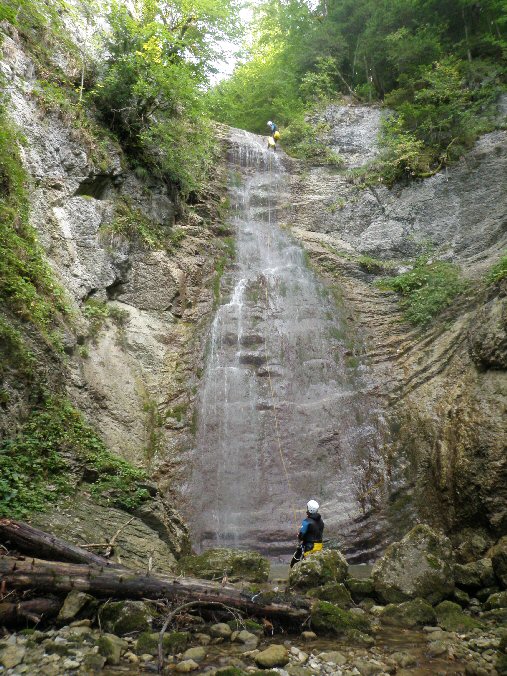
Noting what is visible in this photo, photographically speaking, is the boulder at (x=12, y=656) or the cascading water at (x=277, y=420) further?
the cascading water at (x=277, y=420)

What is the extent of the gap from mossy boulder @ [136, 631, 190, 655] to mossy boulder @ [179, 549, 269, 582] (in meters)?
2.29

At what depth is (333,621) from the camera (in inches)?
199

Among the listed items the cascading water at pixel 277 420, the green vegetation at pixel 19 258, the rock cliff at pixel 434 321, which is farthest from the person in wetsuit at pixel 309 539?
the green vegetation at pixel 19 258

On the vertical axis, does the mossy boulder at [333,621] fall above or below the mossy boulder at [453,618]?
above

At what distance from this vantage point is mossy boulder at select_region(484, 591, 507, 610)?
5.89 meters

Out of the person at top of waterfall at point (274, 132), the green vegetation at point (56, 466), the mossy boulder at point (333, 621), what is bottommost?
the mossy boulder at point (333, 621)

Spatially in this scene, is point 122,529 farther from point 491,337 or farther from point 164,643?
point 491,337

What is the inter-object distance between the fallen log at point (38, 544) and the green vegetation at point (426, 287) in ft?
33.8

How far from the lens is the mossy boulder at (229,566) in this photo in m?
6.67

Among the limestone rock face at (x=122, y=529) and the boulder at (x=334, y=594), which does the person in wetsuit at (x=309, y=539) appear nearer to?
the boulder at (x=334, y=594)

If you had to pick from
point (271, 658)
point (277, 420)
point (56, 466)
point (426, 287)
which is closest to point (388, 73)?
point (426, 287)

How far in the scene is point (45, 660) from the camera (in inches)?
146

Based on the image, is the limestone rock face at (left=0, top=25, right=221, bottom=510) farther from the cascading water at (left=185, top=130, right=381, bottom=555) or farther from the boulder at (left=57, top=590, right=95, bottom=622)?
the boulder at (left=57, top=590, right=95, bottom=622)

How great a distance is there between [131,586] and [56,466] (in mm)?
2611
